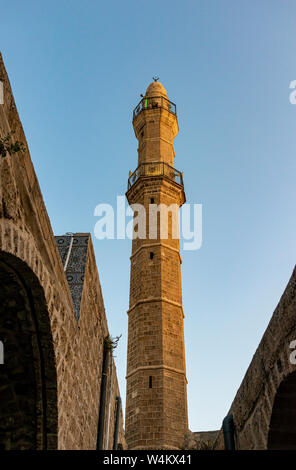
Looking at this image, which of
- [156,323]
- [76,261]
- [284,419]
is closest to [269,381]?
[284,419]

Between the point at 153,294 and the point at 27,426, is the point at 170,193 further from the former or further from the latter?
the point at 27,426

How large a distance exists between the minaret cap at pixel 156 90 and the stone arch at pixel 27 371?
1705cm

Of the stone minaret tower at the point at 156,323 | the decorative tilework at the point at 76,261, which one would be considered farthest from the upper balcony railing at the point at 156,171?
the decorative tilework at the point at 76,261

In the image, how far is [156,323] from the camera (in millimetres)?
12742

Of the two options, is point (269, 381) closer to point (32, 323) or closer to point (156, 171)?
point (32, 323)

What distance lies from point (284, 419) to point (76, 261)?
8.58 ft

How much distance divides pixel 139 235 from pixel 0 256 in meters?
11.7

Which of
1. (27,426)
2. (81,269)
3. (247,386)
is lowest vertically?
(27,426)

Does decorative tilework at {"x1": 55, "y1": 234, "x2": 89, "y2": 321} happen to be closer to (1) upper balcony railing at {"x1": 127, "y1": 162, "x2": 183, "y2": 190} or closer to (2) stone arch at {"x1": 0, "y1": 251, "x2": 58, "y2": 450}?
(2) stone arch at {"x1": 0, "y1": 251, "x2": 58, "y2": 450}

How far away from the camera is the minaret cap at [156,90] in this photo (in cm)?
1950

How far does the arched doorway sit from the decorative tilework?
82.0 inches

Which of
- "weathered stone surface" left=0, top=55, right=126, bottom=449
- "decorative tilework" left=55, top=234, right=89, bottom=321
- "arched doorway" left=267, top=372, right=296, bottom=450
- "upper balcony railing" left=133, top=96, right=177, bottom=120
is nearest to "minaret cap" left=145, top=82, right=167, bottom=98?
"upper balcony railing" left=133, top=96, right=177, bottom=120
